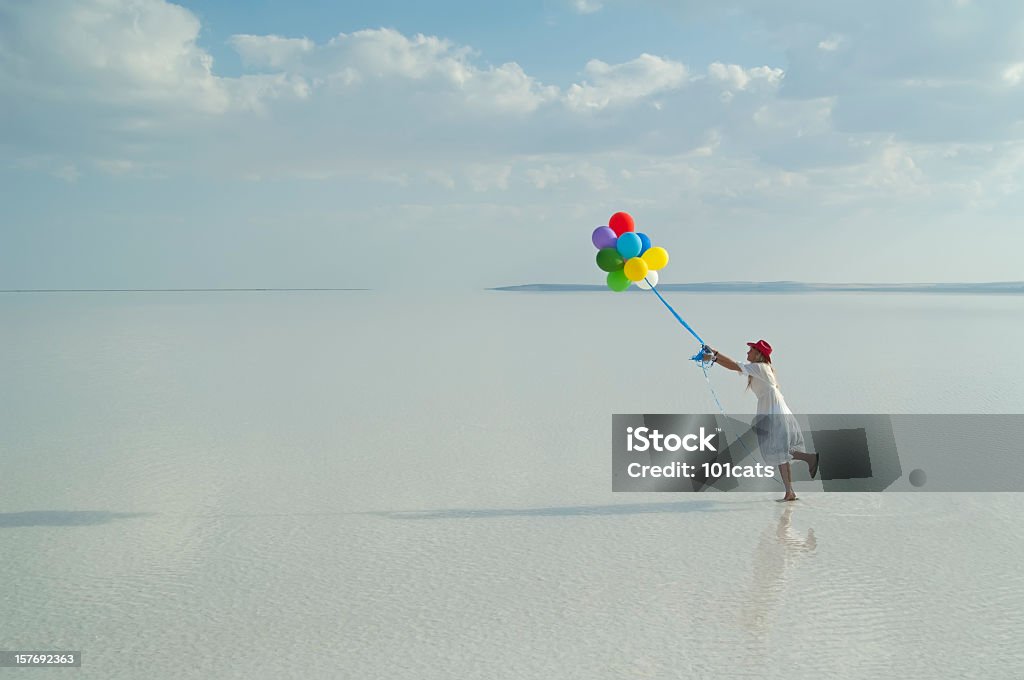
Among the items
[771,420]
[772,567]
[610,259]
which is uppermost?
[610,259]

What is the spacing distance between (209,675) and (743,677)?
7.53ft

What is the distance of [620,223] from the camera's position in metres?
7.73

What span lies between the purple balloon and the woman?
52.1 inches

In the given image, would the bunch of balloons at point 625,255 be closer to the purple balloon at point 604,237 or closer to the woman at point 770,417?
the purple balloon at point 604,237

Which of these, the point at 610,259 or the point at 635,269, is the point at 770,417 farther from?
the point at 610,259

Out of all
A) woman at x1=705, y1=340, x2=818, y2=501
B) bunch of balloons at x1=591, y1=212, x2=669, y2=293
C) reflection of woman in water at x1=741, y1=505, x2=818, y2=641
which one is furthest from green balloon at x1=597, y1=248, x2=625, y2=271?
reflection of woman in water at x1=741, y1=505, x2=818, y2=641

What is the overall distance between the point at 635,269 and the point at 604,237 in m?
0.38

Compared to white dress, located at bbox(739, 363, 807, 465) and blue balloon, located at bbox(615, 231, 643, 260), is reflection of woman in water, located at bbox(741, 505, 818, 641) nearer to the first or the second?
white dress, located at bbox(739, 363, 807, 465)

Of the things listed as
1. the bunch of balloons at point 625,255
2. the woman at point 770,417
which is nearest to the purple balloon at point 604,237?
the bunch of balloons at point 625,255

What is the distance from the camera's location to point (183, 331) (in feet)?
83.7

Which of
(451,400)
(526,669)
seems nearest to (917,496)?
(526,669)

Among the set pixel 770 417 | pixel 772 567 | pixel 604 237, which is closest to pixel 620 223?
pixel 604 237

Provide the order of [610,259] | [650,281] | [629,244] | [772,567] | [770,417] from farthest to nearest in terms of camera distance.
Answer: [650,281] → [610,259] → [629,244] → [770,417] → [772,567]

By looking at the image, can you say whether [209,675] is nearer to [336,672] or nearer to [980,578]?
[336,672]
